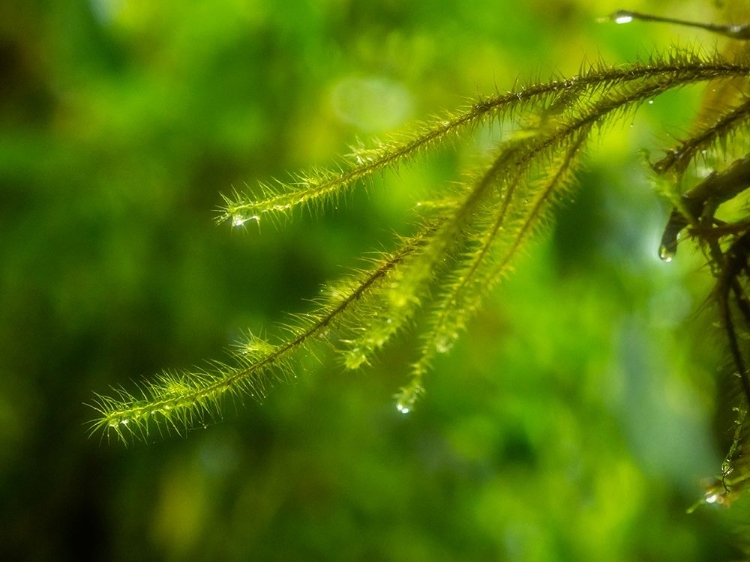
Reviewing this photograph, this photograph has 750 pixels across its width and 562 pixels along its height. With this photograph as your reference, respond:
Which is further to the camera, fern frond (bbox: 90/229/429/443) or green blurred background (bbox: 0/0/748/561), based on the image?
green blurred background (bbox: 0/0/748/561)

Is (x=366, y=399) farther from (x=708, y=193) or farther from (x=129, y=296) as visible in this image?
(x=708, y=193)

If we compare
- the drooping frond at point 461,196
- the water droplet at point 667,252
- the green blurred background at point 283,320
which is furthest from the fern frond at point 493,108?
the green blurred background at point 283,320

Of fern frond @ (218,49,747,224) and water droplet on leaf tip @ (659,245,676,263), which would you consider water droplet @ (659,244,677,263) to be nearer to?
water droplet on leaf tip @ (659,245,676,263)

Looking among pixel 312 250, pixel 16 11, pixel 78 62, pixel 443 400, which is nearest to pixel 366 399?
pixel 443 400

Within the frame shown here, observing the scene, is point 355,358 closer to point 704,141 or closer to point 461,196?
point 461,196

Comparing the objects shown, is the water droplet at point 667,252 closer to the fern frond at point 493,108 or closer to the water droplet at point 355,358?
the fern frond at point 493,108

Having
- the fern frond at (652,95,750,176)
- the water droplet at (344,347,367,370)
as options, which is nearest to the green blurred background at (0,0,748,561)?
the fern frond at (652,95,750,176)

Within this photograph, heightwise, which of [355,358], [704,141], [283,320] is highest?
[283,320]

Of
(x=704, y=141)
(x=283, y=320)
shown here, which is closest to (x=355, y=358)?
(x=704, y=141)
